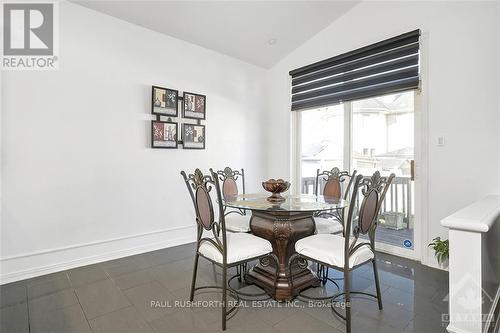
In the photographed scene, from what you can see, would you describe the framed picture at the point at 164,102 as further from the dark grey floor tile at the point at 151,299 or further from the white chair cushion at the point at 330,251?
the white chair cushion at the point at 330,251

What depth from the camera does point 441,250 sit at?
2.65 meters

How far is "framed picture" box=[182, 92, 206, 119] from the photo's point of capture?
3.69 meters

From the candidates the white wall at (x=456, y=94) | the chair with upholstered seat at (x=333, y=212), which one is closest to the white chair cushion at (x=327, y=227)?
the chair with upholstered seat at (x=333, y=212)

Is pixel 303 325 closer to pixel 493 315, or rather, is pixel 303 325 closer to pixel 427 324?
pixel 427 324

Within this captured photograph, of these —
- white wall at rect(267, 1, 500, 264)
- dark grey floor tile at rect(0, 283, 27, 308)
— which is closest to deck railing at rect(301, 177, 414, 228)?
white wall at rect(267, 1, 500, 264)

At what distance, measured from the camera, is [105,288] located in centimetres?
238

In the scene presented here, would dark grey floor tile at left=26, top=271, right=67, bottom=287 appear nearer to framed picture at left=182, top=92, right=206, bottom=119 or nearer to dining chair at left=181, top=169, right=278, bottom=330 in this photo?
dining chair at left=181, top=169, right=278, bottom=330

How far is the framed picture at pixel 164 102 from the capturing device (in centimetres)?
340

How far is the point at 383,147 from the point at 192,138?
2.55 m

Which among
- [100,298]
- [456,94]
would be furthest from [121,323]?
[456,94]

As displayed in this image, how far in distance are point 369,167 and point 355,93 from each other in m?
0.99

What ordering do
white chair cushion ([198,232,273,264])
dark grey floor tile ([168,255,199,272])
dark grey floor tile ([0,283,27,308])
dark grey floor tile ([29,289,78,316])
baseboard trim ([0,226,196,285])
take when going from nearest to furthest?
white chair cushion ([198,232,273,264])
dark grey floor tile ([29,289,78,316])
dark grey floor tile ([0,283,27,308])
baseboard trim ([0,226,196,285])
dark grey floor tile ([168,255,199,272])

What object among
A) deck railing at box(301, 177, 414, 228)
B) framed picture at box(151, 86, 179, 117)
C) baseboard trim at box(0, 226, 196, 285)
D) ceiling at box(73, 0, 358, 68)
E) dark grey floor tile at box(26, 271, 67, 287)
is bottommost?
dark grey floor tile at box(26, 271, 67, 287)

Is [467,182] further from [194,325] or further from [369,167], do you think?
[194,325]
